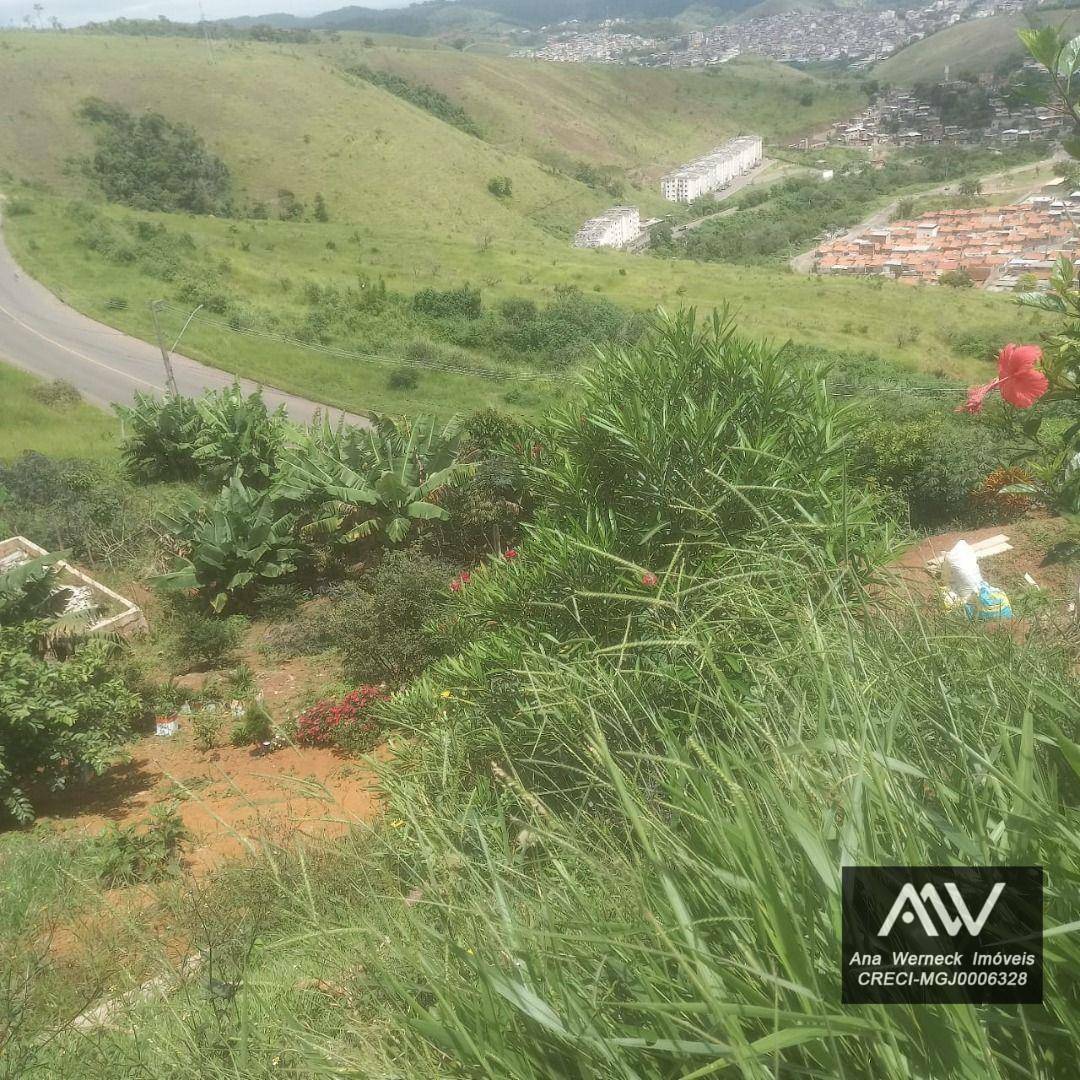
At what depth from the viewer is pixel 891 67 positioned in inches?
4801

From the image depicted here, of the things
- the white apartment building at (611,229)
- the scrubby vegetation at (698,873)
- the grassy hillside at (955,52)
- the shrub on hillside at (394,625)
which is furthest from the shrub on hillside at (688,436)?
the grassy hillside at (955,52)

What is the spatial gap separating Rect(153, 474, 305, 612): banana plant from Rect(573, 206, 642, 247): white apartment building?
169 feet

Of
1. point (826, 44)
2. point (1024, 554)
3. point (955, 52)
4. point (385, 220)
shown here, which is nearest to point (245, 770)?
point (1024, 554)

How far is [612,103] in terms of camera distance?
10275 centimetres

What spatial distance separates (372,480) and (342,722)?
3680mm

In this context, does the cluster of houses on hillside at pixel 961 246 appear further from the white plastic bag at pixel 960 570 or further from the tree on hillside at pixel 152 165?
the white plastic bag at pixel 960 570

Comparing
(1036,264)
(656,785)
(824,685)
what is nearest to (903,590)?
(824,685)

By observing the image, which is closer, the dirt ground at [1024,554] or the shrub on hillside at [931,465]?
the dirt ground at [1024,554]

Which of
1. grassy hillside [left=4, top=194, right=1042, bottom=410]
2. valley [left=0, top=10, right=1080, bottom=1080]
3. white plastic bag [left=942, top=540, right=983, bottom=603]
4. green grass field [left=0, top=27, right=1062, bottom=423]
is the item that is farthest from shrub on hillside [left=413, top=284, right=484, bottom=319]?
white plastic bag [left=942, top=540, right=983, bottom=603]

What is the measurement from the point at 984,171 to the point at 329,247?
6587cm

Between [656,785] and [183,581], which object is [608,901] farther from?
[183,581]

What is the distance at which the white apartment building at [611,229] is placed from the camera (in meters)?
59.3

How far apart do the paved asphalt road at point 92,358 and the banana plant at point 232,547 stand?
898cm

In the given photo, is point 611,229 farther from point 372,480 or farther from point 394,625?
point 394,625
